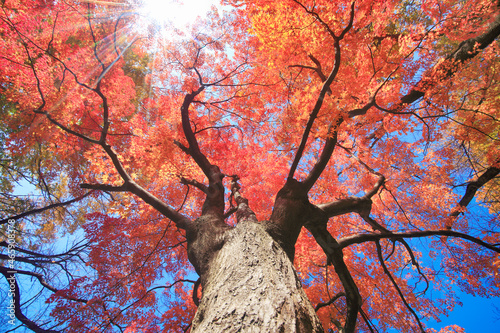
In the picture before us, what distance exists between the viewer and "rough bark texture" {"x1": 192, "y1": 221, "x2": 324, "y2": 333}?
1.28 m

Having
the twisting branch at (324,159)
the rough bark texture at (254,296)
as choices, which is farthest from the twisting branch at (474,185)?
the rough bark texture at (254,296)

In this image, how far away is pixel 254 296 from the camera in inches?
58.4

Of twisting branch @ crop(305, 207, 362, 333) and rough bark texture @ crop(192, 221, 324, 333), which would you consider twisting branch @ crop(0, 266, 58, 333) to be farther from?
twisting branch @ crop(305, 207, 362, 333)

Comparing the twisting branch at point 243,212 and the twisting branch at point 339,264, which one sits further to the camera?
the twisting branch at point 243,212

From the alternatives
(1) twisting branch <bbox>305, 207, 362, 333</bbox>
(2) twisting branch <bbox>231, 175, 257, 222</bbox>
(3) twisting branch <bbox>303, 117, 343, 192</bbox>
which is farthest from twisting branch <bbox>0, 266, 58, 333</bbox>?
(3) twisting branch <bbox>303, 117, 343, 192</bbox>

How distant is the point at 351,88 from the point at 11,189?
40.1 ft

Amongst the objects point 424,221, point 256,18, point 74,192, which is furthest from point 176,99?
point 424,221

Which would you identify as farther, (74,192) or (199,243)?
(74,192)

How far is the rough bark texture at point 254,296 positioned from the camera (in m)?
1.28

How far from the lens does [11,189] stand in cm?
732

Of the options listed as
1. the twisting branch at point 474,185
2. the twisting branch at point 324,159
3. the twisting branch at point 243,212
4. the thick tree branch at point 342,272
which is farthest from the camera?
the twisting branch at point 474,185

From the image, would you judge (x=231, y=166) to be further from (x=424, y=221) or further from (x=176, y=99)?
(x=424, y=221)

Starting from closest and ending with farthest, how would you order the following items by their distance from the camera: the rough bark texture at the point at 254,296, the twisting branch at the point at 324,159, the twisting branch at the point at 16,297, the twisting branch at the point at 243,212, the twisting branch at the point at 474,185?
the rough bark texture at the point at 254,296 → the twisting branch at the point at 243,212 → the twisting branch at the point at 324,159 → the twisting branch at the point at 16,297 → the twisting branch at the point at 474,185

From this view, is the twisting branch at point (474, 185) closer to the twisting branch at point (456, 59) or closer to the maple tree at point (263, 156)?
the maple tree at point (263, 156)
